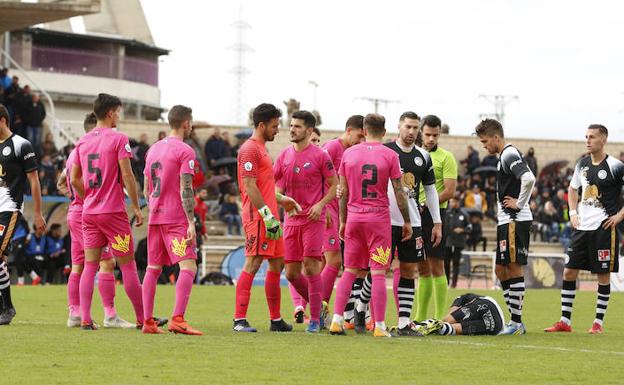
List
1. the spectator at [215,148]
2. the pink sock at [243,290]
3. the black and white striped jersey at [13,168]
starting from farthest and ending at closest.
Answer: the spectator at [215,148]
the black and white striped jersey at [13,168]
the pink sock at [243,290]

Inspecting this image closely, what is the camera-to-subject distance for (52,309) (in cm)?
1738

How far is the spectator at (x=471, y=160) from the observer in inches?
1657

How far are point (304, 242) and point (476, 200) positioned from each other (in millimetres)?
26650

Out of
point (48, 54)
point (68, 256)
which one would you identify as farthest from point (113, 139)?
point (48, 54)

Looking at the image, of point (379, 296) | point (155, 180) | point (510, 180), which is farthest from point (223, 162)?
point (379, 296)

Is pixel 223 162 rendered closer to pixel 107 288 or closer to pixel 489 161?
pixel 489 161

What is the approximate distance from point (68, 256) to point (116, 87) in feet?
132

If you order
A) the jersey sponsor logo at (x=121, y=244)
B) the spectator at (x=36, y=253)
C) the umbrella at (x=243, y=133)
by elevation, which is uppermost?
the umbrella at (x=243, y=133)

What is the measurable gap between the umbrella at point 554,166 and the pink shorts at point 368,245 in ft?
110

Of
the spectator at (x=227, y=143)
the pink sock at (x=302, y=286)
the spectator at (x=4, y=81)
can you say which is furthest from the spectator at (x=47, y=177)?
the pink sock at (x=302, y=286)

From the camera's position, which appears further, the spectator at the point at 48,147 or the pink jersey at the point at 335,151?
the spectator at the point at 48,147

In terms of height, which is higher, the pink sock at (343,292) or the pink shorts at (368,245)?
the pink shorts at (368,245)

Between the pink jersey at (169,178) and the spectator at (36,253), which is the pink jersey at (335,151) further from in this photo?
the spectator at (36,253)

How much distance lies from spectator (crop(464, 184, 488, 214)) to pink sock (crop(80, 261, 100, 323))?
2611cm
